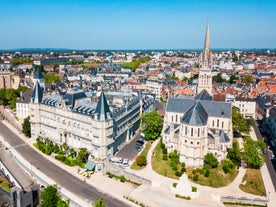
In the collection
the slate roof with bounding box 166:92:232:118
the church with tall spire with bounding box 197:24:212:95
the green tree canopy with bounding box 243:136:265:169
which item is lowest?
the green tree canopy with bounding box 243:136:265:169

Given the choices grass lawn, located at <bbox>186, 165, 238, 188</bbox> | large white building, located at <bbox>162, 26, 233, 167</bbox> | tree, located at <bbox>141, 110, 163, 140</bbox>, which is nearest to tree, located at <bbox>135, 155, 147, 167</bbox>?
large white building, located at <bbox>162, 26, 233, 167</bbox>

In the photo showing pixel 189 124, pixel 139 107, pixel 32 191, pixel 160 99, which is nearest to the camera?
pixel 32 191

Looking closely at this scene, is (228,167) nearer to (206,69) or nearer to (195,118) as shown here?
(195,118)

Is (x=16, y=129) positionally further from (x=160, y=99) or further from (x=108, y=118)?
(x=160, y=99)

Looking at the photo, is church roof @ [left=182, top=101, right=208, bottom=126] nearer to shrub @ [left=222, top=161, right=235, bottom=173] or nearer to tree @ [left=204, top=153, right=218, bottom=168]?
tree @ [left=204, top=153, right=218, bottom=168]

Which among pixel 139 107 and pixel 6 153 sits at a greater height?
pixel 139 107

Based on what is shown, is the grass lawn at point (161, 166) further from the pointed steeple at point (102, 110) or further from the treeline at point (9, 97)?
the treeline at point (9, 97)

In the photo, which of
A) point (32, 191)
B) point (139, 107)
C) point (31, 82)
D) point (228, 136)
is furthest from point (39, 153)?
point (31, 82)
